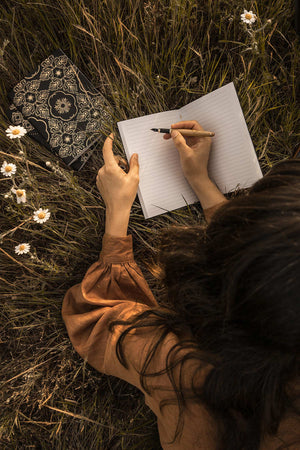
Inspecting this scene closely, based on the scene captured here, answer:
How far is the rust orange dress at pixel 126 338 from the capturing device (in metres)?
0.84

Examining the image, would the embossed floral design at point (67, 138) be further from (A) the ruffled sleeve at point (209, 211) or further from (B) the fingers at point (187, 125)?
(A) the ruffled sleeve at point (209, 211)

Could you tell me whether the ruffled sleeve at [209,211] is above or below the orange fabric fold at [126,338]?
above

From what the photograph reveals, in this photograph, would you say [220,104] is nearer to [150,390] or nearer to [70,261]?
[70,261]

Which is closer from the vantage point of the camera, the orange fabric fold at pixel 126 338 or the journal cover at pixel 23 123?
the orange fabric fold at pixel 126 338

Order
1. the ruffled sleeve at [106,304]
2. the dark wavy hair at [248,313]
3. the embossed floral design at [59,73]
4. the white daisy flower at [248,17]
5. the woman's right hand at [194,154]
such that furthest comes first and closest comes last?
1. the embossed floral design at [59,73]
2. the woman's right hand at [194,154]
3. the white daisy flower at [248,17]
4. the ruffled sleeve at [106,304]
5. the dark wavy hair at [248,313]

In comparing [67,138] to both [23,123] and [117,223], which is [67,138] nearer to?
[23,123]

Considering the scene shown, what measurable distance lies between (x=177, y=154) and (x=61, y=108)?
0.55m

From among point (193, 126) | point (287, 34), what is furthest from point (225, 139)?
point (287, 34)

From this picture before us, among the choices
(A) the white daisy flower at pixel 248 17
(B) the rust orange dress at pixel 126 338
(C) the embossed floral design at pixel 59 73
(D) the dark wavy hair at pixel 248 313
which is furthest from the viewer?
(C) the embossed floral design at pixel 59 73

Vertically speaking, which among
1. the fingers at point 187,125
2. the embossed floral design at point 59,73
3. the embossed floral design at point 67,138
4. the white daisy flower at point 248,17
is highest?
the embossed floral design at point 59,73

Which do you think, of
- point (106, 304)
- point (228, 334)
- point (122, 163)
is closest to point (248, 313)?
point (228, 334)

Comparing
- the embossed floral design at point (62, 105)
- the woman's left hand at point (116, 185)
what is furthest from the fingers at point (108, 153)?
the embossed floral design at point (62, 105)

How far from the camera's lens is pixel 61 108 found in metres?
1.38

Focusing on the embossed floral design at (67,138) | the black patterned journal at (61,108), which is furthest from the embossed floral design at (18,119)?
the embossed floral design at (67,138)
